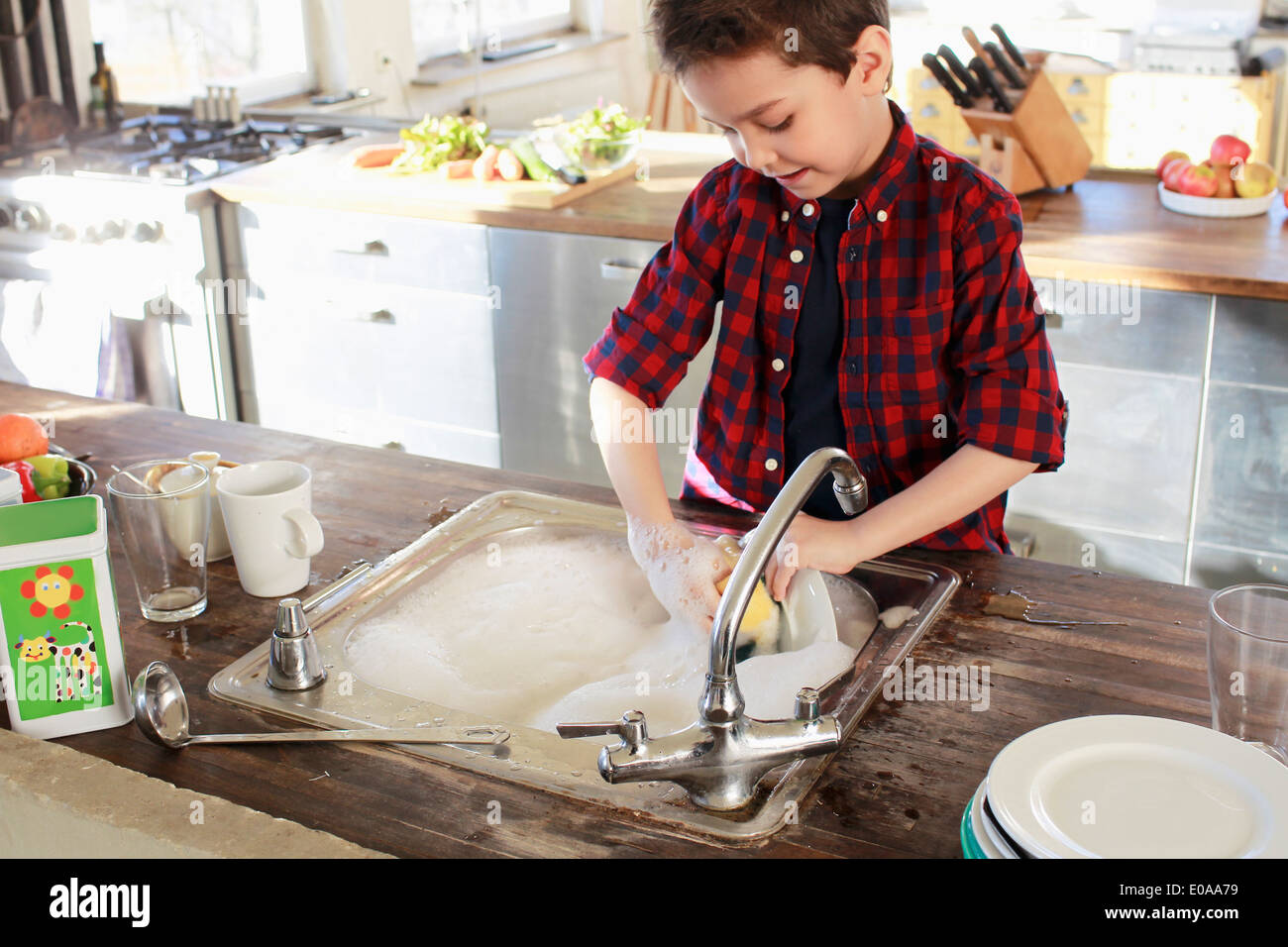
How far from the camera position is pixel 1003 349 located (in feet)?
3.73

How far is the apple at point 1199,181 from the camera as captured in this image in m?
2.29

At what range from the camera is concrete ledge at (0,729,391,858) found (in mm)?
782

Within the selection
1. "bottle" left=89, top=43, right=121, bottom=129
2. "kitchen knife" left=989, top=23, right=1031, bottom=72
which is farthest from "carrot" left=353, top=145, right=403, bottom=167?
"kitchen knife" left=989, top=23, right=1031, bottom=72

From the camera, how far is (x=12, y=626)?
2.93 ft

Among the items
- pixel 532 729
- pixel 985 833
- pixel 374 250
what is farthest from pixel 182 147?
pixel 985 833

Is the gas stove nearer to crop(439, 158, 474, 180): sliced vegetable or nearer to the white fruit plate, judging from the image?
crop(439, 158, 474, 180): sliced vegetable

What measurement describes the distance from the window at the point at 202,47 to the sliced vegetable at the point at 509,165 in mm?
1147

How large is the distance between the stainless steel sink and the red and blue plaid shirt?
5.4 inches

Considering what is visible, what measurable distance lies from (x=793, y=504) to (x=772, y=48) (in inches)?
15.3

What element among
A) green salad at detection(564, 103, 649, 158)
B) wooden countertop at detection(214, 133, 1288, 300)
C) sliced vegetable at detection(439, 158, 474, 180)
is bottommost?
wooden countertop at detection(214, 133, 1288, 300)

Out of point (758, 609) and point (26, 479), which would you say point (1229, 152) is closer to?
point (758, 609)

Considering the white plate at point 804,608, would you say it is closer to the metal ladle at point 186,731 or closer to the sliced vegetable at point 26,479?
the metal ladle at point 186,731

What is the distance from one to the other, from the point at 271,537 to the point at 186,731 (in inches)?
9.5
